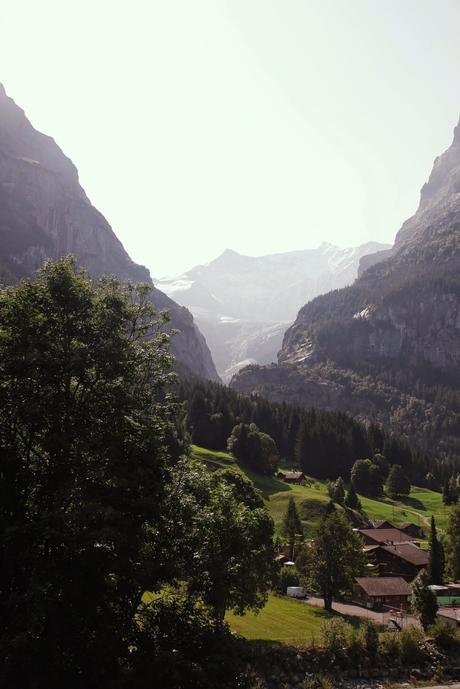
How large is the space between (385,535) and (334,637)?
6331cm

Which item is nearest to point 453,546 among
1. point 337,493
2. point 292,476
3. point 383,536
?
point 383,536

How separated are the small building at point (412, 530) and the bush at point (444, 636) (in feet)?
213

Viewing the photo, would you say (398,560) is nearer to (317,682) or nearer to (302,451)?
(317,682)

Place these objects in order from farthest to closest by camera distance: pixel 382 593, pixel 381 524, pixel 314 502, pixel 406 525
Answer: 1. pixel 406 525
2. pixel 314 502
3. pixel 381 524
4. pixel 382 593

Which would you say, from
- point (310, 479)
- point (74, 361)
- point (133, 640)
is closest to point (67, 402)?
point (74, 361)

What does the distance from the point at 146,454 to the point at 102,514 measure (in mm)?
3330

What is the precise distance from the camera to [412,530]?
110688mm

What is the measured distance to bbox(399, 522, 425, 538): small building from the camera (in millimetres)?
109406

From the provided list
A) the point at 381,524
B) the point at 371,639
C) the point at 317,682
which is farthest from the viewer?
the point at 381,524

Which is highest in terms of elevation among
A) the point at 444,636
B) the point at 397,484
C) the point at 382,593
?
the point at 444,636

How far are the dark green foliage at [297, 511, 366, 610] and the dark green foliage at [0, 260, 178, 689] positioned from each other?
4595cm

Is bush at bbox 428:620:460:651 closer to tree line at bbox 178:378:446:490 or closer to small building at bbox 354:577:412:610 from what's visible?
small building at bbox 354:577:412:610

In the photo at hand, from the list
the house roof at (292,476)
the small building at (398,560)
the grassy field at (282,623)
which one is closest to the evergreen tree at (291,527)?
the small building at (398,560)

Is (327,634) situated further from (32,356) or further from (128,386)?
(32,356)
